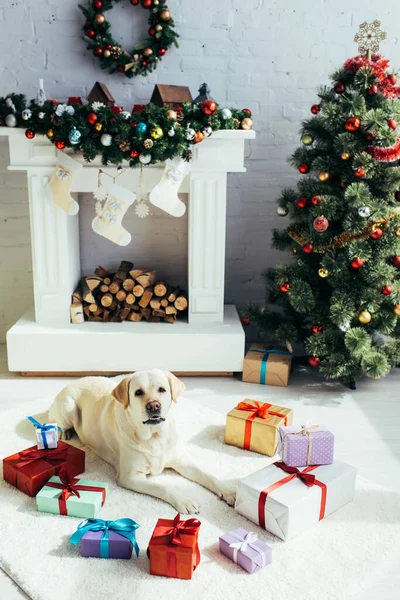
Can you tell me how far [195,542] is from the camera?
1.95 meters

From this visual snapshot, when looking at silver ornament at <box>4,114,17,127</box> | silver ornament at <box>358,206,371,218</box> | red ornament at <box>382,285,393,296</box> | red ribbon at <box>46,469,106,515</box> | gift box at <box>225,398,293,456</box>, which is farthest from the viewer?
silver ornament at <box>4,114,17,127</box>

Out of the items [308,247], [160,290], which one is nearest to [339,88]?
[308,247]

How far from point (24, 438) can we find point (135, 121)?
1.69m

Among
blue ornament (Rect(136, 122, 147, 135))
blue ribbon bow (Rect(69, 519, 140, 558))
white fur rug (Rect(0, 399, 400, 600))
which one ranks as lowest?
white fur rug (Rect(0, 399, 400, 600))

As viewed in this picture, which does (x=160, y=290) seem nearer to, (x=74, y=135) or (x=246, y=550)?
(x=74, y=135)

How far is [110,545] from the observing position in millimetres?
2016

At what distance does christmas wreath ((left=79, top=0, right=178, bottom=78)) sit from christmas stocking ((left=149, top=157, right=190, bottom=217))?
77 centimetres

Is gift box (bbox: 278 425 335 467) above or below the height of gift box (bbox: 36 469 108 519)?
above

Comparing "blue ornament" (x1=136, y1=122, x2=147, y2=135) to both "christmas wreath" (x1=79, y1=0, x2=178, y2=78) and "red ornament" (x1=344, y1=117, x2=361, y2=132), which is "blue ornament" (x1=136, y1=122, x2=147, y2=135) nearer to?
"christmas wreath" (x1=79, y1=0, x2=178, y2=78)

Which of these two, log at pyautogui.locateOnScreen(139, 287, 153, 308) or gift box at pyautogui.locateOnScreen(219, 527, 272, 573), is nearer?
gift box at pyautogui.locateOnScreen(219, 527, 272, 573)

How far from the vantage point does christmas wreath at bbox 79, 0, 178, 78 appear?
3.64 m

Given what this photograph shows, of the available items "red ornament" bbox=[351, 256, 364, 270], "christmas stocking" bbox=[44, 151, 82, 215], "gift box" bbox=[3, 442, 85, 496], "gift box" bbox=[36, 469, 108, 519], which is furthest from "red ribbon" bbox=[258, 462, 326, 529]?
"christmas stocking" bbox=[44, 151, 82, 215]

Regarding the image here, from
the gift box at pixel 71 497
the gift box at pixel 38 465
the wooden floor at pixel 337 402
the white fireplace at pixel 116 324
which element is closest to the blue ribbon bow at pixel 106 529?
the gift box at pixel 71 497

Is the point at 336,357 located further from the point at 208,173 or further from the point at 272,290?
the point at 208,173
